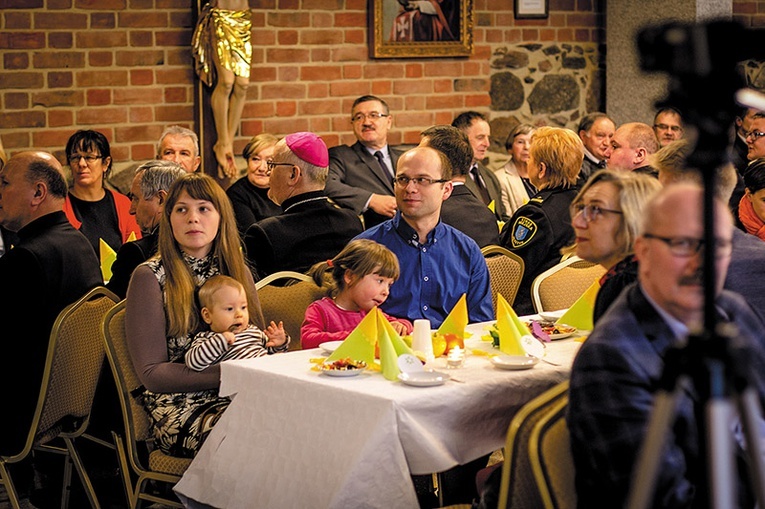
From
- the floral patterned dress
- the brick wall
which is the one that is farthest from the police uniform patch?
the brick wall

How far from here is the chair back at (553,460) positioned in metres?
2.13

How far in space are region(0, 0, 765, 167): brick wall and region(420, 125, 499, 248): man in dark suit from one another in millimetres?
2301

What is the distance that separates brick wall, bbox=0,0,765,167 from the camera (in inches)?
247

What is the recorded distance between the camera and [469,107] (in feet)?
24.9

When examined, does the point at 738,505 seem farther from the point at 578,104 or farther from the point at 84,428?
the point at 578,104

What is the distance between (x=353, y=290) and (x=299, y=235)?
2.37 feet

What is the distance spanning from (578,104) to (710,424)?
6.78 meters

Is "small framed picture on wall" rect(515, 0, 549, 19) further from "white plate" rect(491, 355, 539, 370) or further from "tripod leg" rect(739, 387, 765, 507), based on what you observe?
"tripod leg" rect(739, 387, 765, 507)

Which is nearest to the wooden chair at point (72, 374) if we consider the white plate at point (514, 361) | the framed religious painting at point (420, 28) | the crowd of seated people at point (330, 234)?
the crowd of seated people at point (330, 234)

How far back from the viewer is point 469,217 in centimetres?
473

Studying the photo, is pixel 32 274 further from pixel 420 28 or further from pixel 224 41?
pixel 420 28

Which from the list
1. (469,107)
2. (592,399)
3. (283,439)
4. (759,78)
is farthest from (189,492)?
(759,78)

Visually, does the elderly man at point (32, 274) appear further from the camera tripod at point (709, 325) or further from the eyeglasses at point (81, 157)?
the camera tripod at point (709, 325)

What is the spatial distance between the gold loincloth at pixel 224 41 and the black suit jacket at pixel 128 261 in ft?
9.60
